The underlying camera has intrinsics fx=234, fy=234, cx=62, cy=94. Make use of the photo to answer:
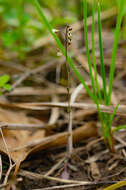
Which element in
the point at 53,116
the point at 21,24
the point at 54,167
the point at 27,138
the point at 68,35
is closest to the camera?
the point at 68,35

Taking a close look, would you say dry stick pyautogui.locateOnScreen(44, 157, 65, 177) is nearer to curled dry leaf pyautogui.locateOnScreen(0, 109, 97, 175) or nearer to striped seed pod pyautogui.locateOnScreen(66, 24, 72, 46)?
curled dry leaf pyautogui.locateOnScreen(0, 109, 97, 175)

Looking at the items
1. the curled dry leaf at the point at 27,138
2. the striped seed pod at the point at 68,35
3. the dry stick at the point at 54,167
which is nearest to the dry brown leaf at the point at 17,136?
the curled dry leaf at the point at 27,138

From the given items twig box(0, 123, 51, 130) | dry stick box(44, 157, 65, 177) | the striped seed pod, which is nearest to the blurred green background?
the striped seed pod

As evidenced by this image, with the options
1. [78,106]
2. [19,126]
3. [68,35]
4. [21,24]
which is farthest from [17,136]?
[21,24]

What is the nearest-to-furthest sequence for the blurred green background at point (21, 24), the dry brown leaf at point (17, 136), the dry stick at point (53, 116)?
1. the dry brown leaf at point (17, 136)
2. the dry stick at point (53, 116)
3. the blurred green background at point (21, 24)

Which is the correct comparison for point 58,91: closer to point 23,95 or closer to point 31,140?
point 23,95

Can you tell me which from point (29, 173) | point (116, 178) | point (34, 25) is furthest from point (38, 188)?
point (34, 25)

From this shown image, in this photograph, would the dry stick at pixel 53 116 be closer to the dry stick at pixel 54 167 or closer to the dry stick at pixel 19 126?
the dry stick at pixel 19 126

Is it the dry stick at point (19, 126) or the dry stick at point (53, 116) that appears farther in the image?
the dry stick at point (53, 116)

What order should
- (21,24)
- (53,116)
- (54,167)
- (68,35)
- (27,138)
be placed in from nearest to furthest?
1. (68,35)
2. (54,167)
3. (27,138)
4. (53,116)
5. (21,24)

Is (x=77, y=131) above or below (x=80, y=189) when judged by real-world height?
above

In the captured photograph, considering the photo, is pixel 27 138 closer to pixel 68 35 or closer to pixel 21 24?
pixel 68 35
